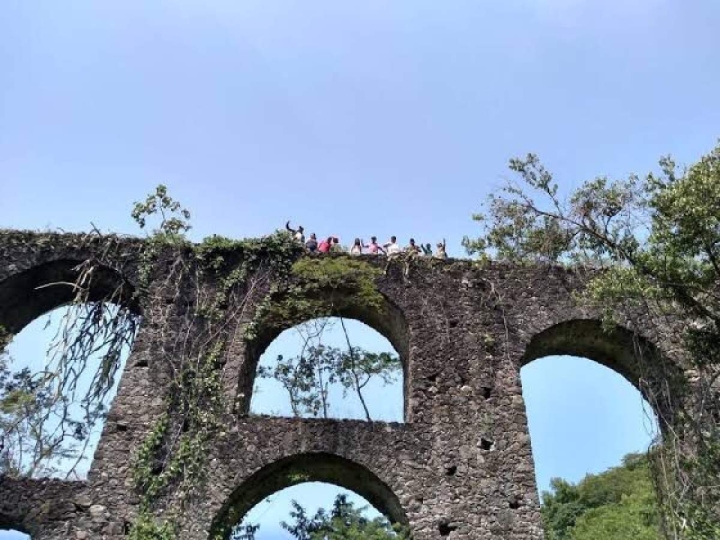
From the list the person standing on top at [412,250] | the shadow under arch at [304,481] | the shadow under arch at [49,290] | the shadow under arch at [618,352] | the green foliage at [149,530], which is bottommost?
the green foliage at [149,530]

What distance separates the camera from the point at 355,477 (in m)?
10.4

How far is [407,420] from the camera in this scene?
10672 millimetres

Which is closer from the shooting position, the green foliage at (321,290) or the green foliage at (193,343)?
the green foliage at (193,343)

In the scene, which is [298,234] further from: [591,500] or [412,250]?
[591,500]

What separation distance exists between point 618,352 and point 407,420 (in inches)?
183

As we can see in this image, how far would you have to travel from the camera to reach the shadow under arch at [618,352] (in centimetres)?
1145

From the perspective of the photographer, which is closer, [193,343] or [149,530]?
[149,530]

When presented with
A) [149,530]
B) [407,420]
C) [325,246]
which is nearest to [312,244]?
[325,246]

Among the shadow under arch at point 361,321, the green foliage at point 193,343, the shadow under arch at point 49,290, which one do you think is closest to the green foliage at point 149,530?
the green foliage at point 193,343

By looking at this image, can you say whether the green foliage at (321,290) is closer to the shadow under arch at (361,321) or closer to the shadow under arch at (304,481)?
the shadow under arch at (361,321)

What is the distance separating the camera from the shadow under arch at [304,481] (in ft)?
31.9

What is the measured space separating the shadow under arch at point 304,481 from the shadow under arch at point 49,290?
406 cm

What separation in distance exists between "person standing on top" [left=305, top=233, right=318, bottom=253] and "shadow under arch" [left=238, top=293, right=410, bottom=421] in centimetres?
122

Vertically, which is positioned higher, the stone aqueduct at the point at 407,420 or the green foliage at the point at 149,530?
the stone aqueduct at the point at 407,420
